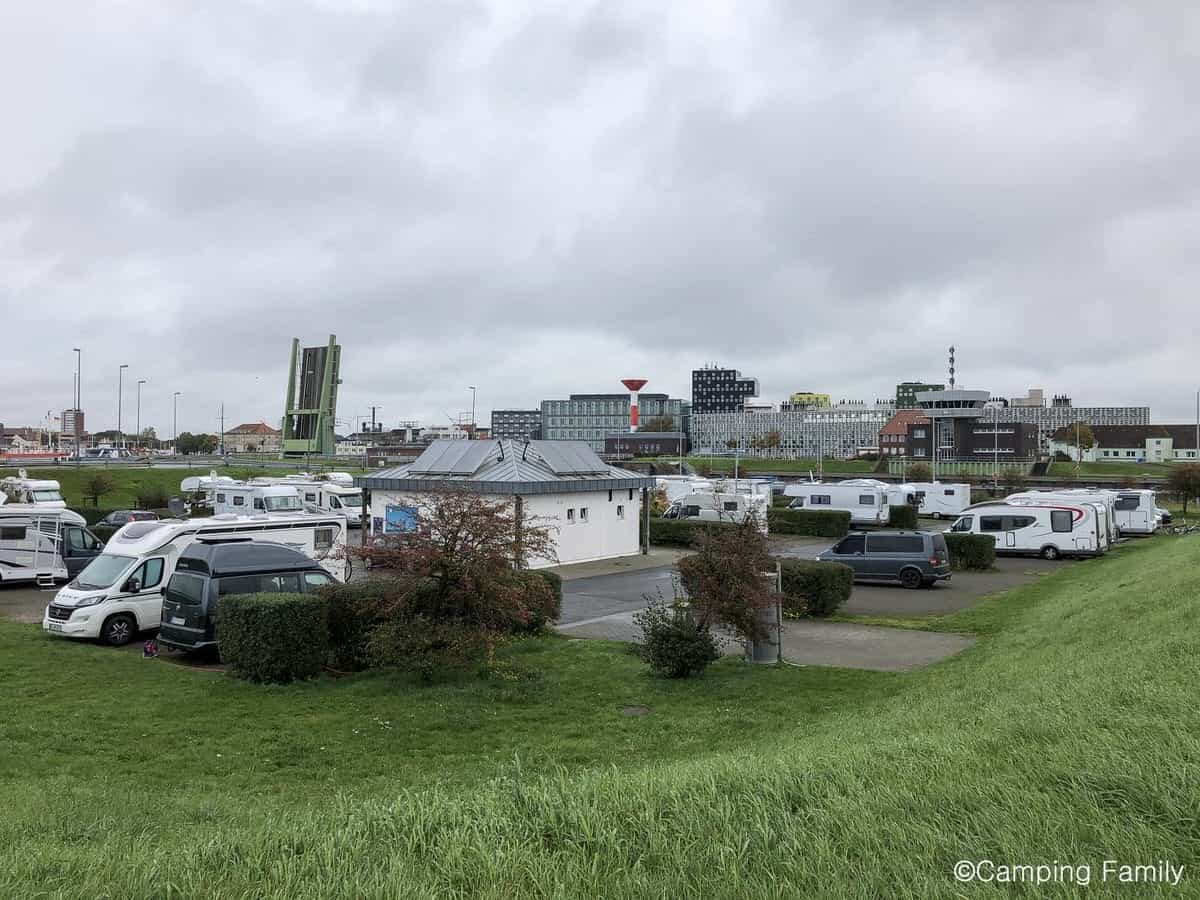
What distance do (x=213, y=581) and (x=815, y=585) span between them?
Answer: 12612 millimetres

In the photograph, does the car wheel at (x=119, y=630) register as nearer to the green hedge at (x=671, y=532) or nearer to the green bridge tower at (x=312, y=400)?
the green hedge at (x=671, y=532)

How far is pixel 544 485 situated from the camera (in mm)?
29781

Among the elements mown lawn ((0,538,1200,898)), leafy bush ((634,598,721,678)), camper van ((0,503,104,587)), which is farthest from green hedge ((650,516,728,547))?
mown lawn ((0,538,1200,898))

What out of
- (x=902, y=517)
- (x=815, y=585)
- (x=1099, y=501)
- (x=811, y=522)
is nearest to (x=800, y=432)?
(x=902, y=517)

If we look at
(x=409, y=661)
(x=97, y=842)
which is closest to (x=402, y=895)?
(x=97, y=842)

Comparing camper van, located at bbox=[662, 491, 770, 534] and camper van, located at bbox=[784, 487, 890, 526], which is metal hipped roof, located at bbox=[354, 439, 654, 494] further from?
camper van, located at bbox=[784, 487, 890, 526]

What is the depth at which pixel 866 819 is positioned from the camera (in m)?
4.47

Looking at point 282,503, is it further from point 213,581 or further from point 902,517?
point 902,517

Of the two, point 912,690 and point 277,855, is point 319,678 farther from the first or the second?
point 277,855

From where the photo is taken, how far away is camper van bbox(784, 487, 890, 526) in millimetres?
47250

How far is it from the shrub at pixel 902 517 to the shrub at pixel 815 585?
89.5ft

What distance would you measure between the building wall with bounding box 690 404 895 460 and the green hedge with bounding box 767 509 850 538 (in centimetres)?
12570

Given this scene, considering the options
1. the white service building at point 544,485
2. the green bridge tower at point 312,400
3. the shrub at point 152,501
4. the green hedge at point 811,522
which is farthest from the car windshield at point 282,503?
the green bridge tower at point 312,400

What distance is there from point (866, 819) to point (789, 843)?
462 mm
